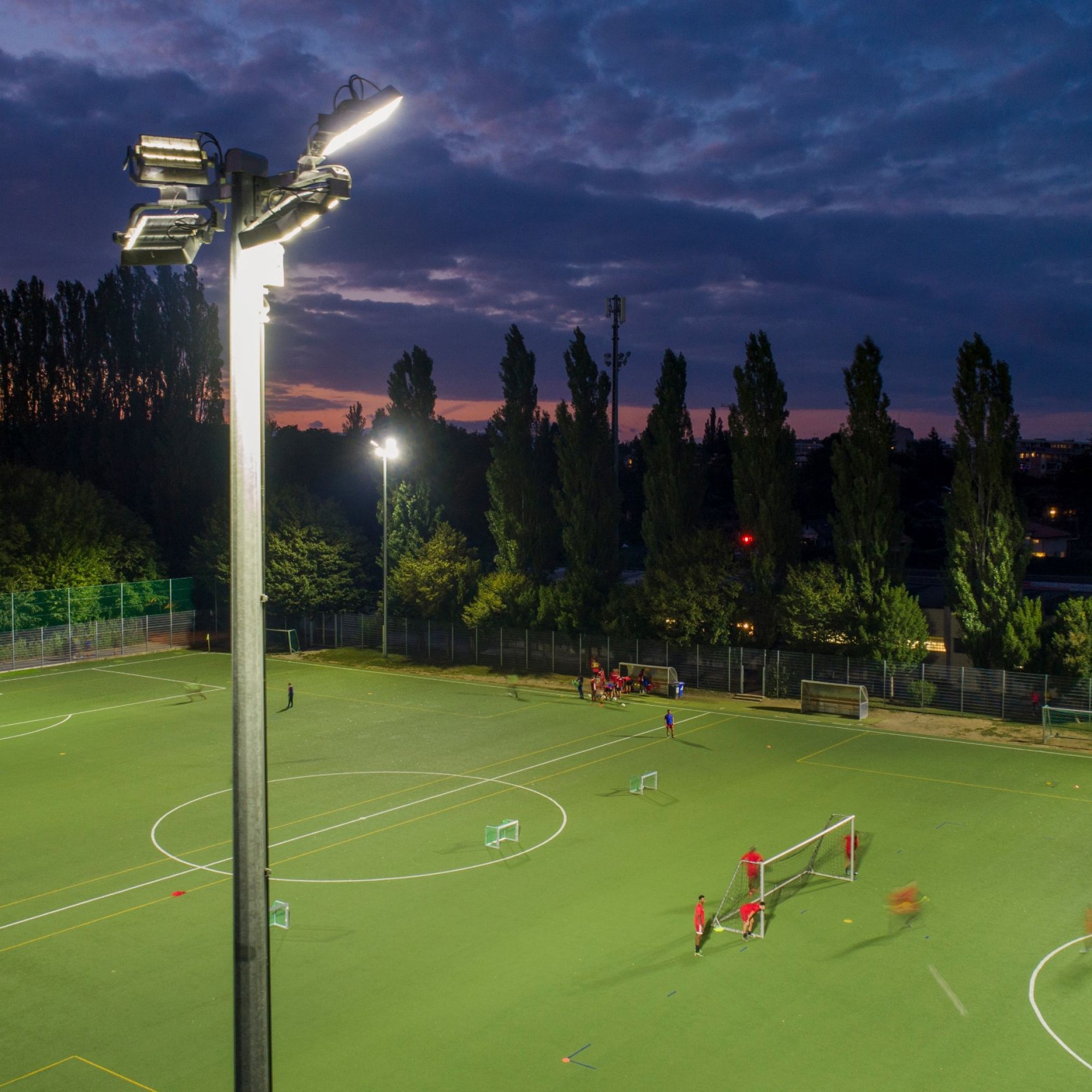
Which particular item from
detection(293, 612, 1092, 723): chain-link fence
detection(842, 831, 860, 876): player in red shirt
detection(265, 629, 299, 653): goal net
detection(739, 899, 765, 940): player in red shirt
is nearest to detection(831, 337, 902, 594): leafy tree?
detection(293, 612, 1092, 723): chain-link fence

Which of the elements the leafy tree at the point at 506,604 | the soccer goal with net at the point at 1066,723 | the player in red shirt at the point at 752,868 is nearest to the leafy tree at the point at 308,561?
the leafy tree at the point at 506,604

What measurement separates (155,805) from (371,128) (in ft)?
82.9

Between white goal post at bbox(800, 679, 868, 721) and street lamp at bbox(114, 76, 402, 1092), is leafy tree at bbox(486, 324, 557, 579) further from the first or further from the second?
street lamp at bbox(114, 76, 402, 1092)

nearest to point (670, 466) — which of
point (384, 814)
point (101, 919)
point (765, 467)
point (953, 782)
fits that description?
point (765, 467)

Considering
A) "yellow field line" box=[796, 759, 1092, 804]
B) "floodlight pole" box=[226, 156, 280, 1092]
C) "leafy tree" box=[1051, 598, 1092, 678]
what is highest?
"floodlight pole" box=[226, 156, 280, 1092]

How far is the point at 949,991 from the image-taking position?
16953 millimetres

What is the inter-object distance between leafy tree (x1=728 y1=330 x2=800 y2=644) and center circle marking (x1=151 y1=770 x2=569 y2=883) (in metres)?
22.4

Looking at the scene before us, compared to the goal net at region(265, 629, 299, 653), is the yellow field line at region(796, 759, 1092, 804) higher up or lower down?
lower down

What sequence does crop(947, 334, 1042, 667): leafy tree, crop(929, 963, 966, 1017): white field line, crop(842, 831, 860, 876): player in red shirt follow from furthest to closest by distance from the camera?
crop(947, 334, 1042, 667): leafy tree < crop(842, 831, 860, 876): player in red shirt < crop(929, 963, 966, 1017): white field line

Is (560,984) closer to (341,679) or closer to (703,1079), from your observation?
(703,1079)

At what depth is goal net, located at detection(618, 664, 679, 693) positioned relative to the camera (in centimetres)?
4584

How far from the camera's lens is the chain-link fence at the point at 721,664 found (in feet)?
134

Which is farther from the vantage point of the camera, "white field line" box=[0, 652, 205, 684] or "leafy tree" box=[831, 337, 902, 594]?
"white field line" box=[0, 652, 205, 684]

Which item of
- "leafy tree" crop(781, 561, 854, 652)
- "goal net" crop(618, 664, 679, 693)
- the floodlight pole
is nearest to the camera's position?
the floodlight pole
